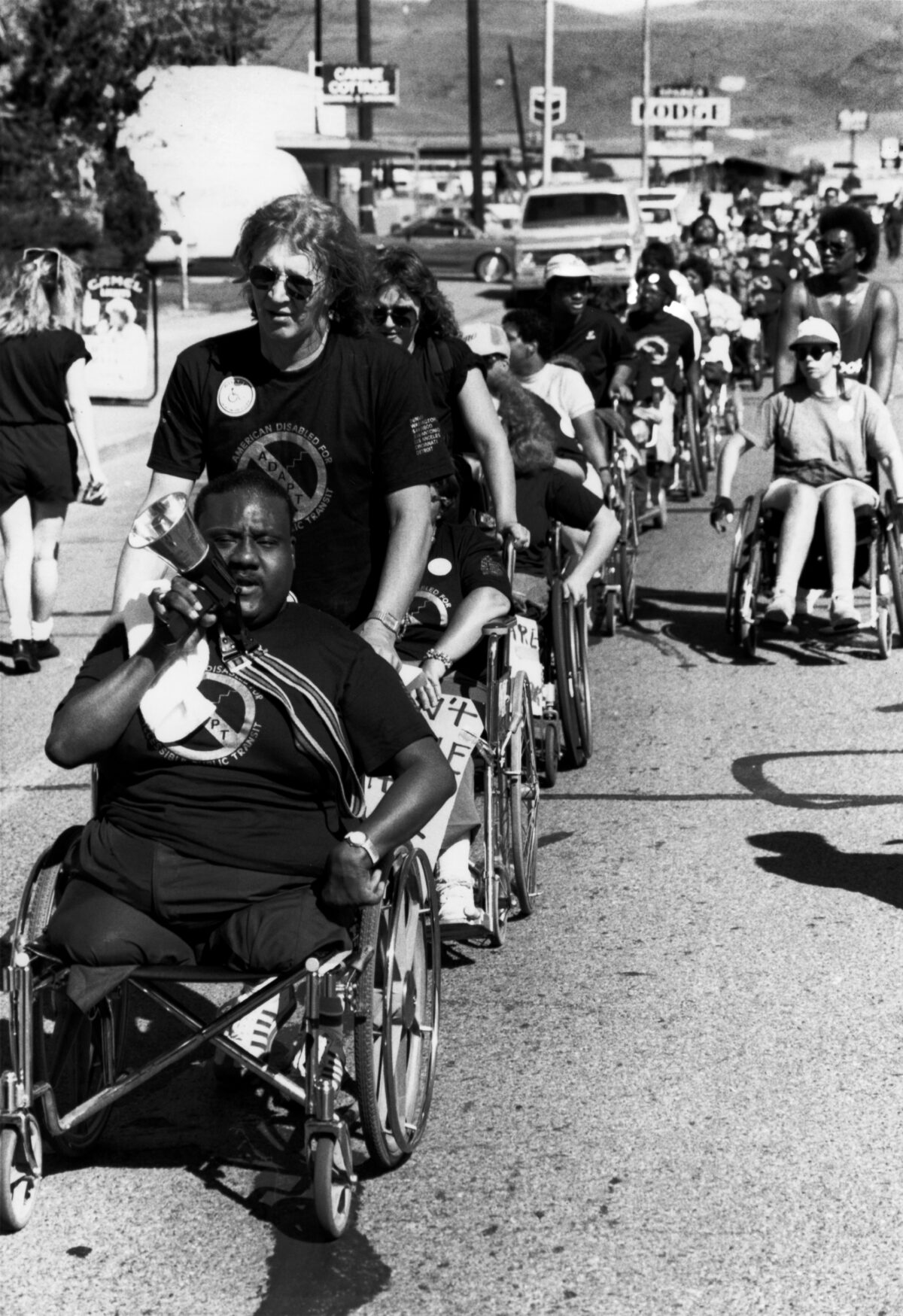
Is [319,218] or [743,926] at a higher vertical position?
[319,218]

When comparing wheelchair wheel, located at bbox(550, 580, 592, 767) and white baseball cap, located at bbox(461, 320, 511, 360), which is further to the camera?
white baseball cap, located at bbox(461, 320, 511, 360)

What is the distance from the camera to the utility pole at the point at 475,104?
5431cm

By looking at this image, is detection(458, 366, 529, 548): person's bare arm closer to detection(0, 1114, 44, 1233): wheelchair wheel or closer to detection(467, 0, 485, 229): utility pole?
detection(0, 1114, 44, 1233): wheelchair wheel

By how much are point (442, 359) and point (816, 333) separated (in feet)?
11.4

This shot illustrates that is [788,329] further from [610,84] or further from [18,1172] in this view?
[610,84]

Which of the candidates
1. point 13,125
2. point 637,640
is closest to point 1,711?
point 637,640

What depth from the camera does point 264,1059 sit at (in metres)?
4.29

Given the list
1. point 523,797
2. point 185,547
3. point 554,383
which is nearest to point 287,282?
point 185,547

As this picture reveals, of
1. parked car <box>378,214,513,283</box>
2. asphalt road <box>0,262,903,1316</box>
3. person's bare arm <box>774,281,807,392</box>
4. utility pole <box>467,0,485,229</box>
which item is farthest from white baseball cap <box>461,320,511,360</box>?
utility pole <box>467,0,485,229</box>

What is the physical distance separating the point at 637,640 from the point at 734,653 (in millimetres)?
598

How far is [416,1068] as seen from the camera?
446cm

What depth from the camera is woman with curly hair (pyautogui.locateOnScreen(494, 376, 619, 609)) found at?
7.77 meters

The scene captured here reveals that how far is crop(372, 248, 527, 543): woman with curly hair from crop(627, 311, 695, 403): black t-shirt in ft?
21.1

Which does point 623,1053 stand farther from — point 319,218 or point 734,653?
point 734,653
